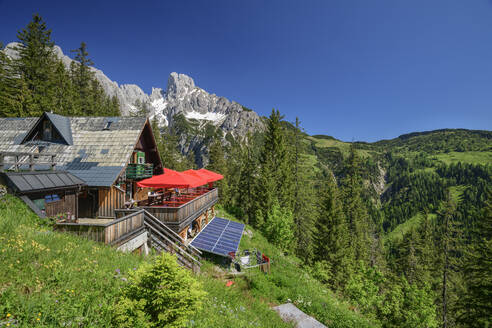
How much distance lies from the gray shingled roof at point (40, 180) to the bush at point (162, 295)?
10282 millimetres

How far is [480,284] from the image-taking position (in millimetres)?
19906

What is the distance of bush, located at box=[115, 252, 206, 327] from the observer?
431cm

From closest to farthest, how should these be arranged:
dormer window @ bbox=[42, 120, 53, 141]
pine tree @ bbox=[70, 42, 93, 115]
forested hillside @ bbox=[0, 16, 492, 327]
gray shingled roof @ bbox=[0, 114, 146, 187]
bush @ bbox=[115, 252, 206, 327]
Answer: bush @ bbox=[115, 252, 206, 327], gray shingled roof @ bbox=[0, 114, 146, 187], dormer window @ bbox=[42, 120, 53, 141], forested hillside @ bbox=[0, 16, 492, 327], pine tree @ bbox=[70, 42, 93, 115]

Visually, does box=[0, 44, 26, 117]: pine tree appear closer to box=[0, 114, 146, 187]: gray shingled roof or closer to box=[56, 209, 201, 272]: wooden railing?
box=[0, 114, 146, 187]: gray shingled roof

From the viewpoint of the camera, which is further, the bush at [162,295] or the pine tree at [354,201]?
the pine tree at [354,201]

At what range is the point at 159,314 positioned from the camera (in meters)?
4.26

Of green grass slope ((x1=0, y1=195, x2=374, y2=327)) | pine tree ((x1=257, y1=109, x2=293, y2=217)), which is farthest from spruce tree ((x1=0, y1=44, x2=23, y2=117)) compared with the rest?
pine tree ((x1=257, y1=109, x2=293, y2=217))

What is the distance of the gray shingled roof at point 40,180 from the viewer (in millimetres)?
10281

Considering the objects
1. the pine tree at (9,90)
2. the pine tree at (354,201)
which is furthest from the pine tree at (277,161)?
the pine tree at (9,90)

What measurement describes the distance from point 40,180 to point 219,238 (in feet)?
39.7

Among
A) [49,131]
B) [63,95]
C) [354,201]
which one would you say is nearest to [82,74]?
[63,95]

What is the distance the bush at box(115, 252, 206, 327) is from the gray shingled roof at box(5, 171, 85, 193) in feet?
33.7

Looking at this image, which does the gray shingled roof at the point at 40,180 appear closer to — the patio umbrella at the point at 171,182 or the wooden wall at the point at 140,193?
the patio umbrella at the point at 171,182

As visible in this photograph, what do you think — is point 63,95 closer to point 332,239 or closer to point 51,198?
point 51,198
